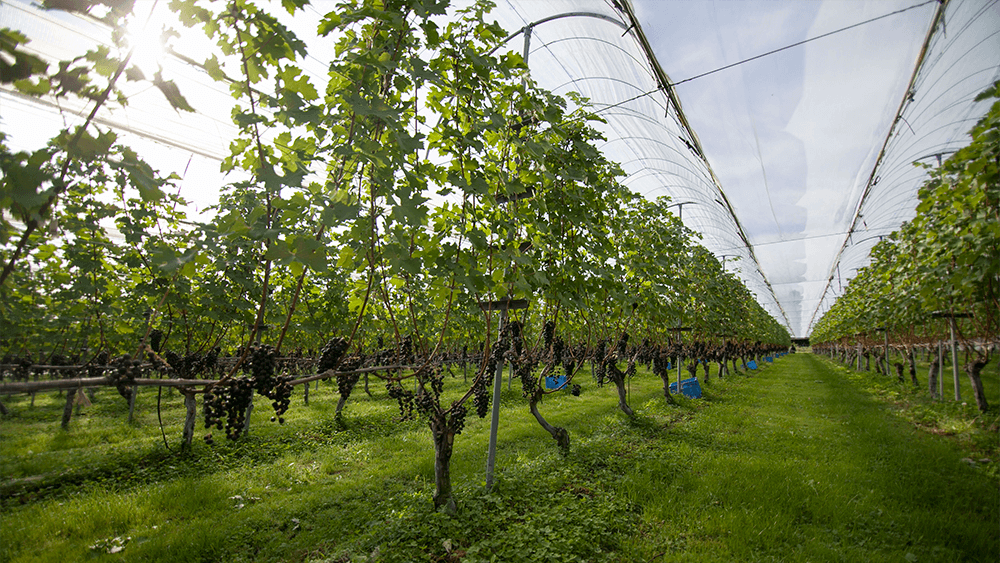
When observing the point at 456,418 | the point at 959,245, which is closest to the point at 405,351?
the point at 456,418

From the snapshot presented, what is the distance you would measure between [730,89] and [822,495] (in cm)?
639

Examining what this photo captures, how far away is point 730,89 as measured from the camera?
7.21 meters

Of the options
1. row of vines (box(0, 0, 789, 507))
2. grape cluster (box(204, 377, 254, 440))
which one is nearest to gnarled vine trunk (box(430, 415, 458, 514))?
row of vines (box(0, 0, 789, 507))

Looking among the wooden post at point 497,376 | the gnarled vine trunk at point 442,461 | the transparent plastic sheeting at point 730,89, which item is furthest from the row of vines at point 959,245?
the gnarled vine trunk at point 442,461

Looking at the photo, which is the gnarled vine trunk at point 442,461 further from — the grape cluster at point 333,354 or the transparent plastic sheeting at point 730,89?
the transparent plastic sheeting at point 730,89

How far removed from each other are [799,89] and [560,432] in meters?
7.29

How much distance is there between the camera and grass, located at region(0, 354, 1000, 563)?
3824 mm

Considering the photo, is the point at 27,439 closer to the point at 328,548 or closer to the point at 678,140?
A: the point at 328,548

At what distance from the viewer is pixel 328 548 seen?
13.0 feet

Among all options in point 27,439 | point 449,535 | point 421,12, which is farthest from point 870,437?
point 27,439

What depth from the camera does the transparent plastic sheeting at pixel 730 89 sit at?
210 inches

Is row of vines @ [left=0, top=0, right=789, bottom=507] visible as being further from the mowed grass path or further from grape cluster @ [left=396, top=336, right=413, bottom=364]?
the mowed grass path

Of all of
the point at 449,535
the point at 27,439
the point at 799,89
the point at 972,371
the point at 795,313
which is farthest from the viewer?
the point at 795,313

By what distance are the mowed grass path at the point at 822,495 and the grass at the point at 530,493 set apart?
25 millimetres
